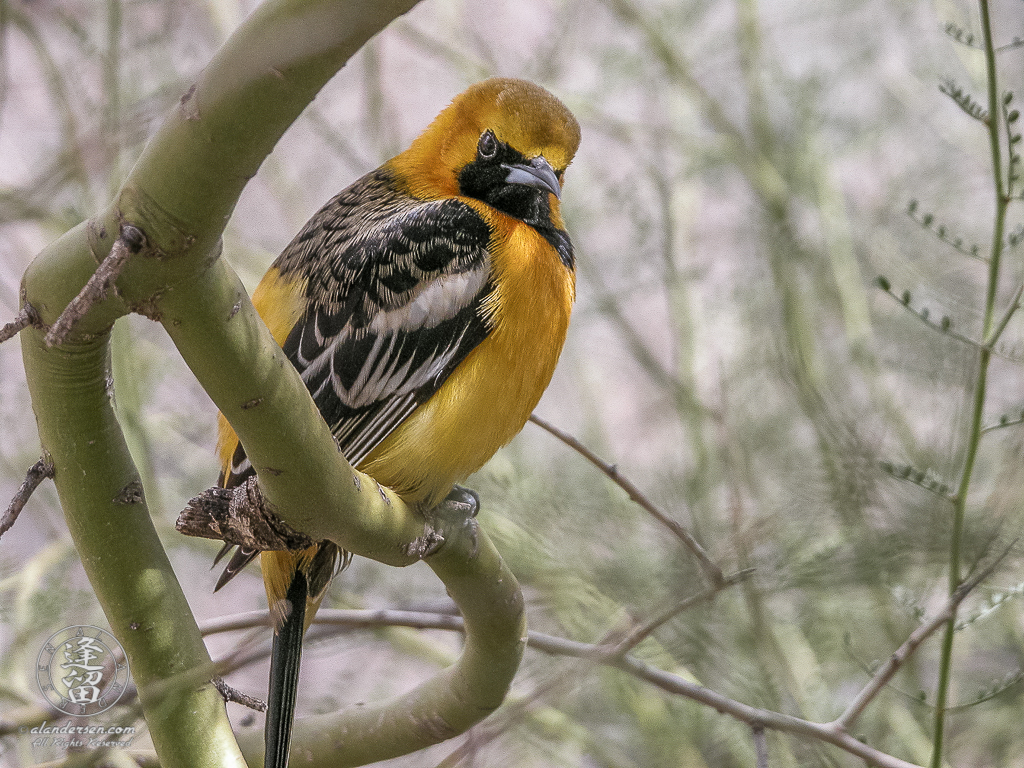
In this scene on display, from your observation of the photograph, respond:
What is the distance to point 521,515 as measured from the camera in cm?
321

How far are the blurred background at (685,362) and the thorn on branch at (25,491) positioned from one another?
0.76 meters

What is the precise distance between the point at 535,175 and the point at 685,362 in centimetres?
195

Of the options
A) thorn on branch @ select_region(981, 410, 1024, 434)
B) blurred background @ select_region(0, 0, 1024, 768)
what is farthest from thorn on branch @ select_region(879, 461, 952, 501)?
thorn on branch @ select_region(981, 410, 1024, 434)

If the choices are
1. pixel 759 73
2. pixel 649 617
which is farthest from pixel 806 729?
pixel 759 73

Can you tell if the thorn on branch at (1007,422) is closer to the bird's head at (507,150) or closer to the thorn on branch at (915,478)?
the thorn on branch at (915,478)

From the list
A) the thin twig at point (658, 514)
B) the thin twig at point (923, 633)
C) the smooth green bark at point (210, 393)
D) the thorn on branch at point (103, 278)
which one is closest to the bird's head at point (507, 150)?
the thin twig at point (658, 514)

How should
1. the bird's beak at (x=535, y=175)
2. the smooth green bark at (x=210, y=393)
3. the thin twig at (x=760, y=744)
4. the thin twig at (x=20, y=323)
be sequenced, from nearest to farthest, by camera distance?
the smooth green bark at (x=210, y=393)
the thin twig at (x=20, y=323)
the thin twig at (x=760, y=744)
the bird's beak at (x=535, y=175)

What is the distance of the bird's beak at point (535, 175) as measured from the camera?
2.64 meters

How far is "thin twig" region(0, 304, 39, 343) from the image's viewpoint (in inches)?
50.1

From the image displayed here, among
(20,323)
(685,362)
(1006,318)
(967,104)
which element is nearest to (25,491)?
(20,323)

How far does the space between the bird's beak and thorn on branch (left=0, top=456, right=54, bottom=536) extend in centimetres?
146

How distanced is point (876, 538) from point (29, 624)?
7.72 feet

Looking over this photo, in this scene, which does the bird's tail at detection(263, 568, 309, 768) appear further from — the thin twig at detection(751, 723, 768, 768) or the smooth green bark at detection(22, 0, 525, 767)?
the thin twig at detection(751, 723, 768, 768)

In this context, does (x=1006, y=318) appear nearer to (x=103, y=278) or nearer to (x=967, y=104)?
(x=967, y=104)
